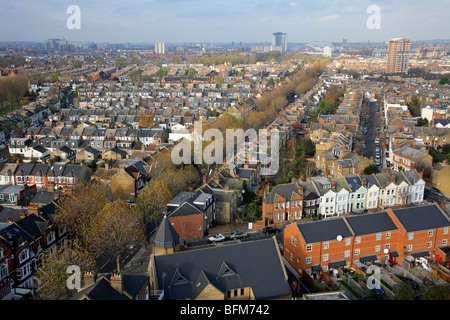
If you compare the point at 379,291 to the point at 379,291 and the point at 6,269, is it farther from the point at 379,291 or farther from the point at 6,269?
the point at 6,269

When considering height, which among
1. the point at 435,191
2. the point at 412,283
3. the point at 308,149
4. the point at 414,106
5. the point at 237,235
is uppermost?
the point at 414,106

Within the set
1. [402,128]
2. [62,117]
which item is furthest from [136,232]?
[62,117]

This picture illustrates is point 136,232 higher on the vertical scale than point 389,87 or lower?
lower

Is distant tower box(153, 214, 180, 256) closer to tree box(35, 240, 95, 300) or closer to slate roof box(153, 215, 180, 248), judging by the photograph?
slate roof box(153, 215, 180, 248)

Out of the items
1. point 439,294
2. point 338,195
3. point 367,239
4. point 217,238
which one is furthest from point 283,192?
point 439,294

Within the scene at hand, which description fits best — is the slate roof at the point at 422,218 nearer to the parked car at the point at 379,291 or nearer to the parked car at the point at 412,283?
the parked car at the point at 412,283
